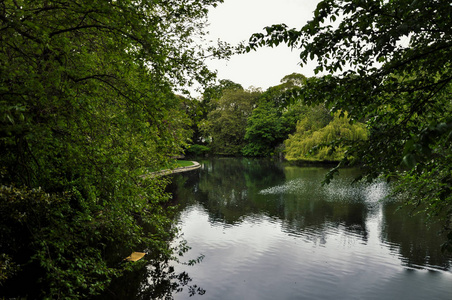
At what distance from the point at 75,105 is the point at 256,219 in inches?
491

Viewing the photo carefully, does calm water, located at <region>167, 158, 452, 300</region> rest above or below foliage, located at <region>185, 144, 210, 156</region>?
below

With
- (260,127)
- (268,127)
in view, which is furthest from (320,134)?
(260,127)

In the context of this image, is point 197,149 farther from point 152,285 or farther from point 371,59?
point 371,59

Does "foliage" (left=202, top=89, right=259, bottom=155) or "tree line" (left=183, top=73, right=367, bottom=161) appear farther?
"foliage" (left=202, top=89, right=259, bottom=155)

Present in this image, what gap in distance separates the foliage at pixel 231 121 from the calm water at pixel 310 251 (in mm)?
44745

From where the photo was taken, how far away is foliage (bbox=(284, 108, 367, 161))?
1403 inches

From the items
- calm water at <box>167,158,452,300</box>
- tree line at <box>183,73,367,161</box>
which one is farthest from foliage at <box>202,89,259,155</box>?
calm water at <box>167,158,452,300</box>

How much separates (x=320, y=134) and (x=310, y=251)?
99.0ft

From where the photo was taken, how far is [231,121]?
204ft

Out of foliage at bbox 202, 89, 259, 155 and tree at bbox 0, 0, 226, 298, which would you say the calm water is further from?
foliage at bbox 202, 89, 259, 155

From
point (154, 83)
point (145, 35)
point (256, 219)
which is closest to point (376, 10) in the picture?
point (145, 35)

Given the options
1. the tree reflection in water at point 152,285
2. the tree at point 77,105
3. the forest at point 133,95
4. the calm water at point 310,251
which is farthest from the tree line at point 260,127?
the tree at point 77,105

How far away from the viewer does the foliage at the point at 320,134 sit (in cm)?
3562

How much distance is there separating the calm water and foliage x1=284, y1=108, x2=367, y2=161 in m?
18.0
